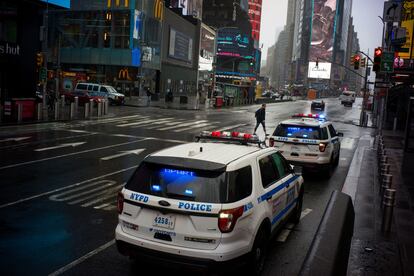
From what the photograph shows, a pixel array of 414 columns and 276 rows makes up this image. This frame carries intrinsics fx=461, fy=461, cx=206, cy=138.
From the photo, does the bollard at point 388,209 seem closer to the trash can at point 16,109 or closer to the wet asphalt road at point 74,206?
the wet asphalt road at point 74,206

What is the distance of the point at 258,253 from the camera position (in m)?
6.26

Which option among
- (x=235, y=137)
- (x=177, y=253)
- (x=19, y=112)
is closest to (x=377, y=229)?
(x=235, y=137)

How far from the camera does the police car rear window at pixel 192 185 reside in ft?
18.9

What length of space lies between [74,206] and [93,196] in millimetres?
943

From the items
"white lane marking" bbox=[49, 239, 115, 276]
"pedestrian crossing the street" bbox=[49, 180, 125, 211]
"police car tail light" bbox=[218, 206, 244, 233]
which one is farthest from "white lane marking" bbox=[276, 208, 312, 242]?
"pedestrian crossing the street" bbox=[49, 180, 125, 211]

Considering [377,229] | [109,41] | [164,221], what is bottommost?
[377,229]

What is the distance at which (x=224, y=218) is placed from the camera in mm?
5578

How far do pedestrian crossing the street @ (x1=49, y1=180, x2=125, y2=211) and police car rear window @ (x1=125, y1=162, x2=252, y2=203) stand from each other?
12.7ft

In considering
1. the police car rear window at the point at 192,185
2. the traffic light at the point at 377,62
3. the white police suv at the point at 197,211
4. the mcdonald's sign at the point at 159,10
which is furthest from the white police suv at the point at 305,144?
the mcdonald's sign at the point at 159,10

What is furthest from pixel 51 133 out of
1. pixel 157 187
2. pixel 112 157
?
pixel 157 187

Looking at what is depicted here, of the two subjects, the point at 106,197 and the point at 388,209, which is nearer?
the point at 388,209

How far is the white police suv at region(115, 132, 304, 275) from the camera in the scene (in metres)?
5.60

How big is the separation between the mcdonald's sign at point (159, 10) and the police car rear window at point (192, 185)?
6171cm

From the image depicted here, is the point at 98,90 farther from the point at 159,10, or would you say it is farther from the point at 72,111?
the point at 159,10
